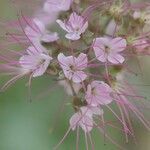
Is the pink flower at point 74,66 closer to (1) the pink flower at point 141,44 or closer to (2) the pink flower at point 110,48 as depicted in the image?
(2) the pink flower at point 110,48

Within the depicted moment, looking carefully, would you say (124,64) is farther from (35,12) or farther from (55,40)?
(35,12)

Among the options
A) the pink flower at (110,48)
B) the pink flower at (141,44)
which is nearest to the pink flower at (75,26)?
the pink flower at (110,48)

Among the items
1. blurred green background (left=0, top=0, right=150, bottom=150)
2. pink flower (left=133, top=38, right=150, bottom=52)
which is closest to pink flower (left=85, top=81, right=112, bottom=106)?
pink flower (left=133, top=38, right=150, bottom=52)

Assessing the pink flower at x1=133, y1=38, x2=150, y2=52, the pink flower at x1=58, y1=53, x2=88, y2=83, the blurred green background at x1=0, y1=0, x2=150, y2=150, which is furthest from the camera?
the blurred green background at x1=0, y1=0, x2=150, y2=150

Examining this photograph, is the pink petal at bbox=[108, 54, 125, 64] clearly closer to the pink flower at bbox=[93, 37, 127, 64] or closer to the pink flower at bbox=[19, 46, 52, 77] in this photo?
the pink flower at bbox=[93, 37, 127, 64]

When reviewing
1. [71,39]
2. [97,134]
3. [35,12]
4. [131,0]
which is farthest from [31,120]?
[71,39]

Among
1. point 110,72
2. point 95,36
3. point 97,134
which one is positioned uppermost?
point 95,36
